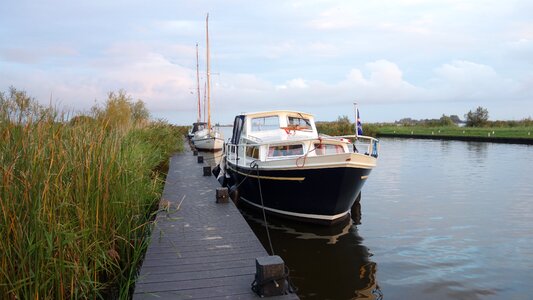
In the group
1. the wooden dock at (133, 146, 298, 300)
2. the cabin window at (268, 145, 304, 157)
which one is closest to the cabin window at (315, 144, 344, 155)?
the cabin window at (268, 145, 304, 157)

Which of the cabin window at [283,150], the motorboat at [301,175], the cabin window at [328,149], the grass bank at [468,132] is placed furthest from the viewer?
the grass bank at [468,132]

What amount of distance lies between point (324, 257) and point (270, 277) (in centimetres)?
415

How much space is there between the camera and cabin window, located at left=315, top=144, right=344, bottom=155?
10789 millimetres

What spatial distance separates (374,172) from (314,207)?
39.1ft

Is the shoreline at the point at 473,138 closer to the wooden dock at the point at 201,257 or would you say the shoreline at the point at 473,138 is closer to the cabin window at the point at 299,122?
the cabin window at the point at 299,122

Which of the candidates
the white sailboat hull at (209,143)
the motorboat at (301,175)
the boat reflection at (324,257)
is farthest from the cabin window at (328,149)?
the white sailboat hull at (209,143)

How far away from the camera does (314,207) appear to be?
9.72 metres

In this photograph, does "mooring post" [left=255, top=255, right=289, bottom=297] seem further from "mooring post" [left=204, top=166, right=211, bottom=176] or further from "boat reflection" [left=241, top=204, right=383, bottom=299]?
"mooring post" [left=204, top=166, right=211, bottom=176]

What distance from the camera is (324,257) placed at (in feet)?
27.0

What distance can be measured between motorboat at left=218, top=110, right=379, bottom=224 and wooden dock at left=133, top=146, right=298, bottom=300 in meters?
1.50

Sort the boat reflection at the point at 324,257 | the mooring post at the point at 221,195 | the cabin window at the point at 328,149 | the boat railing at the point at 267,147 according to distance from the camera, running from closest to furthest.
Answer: the boat reflection at the point at 324,257, the mooring post at the point at 221,195, the boat railing at the point at 267,147, the cabin window at the point at 328,149

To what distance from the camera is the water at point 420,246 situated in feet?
22.5

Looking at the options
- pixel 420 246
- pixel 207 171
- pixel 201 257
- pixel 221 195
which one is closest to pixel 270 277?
pixel 201 257

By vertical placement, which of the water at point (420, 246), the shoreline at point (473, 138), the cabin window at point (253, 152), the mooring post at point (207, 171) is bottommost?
the water at point (420, 246)
